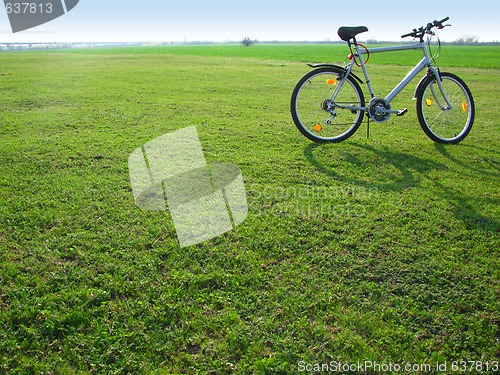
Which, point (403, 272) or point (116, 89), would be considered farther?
point (116, 89)

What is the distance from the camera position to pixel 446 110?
5.20 meters

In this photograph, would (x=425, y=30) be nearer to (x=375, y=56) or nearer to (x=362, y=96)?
(x=362, y=96)

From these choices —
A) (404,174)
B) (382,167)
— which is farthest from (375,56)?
(404,174)

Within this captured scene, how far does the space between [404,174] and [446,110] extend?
1940 mm

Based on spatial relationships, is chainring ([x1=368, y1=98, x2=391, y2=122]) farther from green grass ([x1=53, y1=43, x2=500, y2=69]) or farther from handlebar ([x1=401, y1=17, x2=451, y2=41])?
green grass ([x1=53, y1=43, x2=500, y2=69])

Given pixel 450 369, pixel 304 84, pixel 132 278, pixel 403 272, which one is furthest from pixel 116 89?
pixel 450 369

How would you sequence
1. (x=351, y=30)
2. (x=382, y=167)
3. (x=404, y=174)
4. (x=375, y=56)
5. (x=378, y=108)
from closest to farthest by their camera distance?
(x=404, y=174) → (x=382, y=167) → (x=351, y=30) → (x=378, y=108) → (x=375, y=56)

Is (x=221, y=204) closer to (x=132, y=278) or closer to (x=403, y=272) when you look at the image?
(x=132, y=278)

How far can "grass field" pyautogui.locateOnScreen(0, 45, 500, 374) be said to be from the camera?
5.93 feet

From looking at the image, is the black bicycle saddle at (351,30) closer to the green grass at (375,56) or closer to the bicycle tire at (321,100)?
the bicycle tire at (321,100)

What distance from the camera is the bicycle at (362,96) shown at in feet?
16.3

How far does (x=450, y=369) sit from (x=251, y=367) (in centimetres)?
94

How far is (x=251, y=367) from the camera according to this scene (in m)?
1.71

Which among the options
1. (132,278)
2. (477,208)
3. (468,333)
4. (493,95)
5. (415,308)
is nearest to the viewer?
(468,333)
